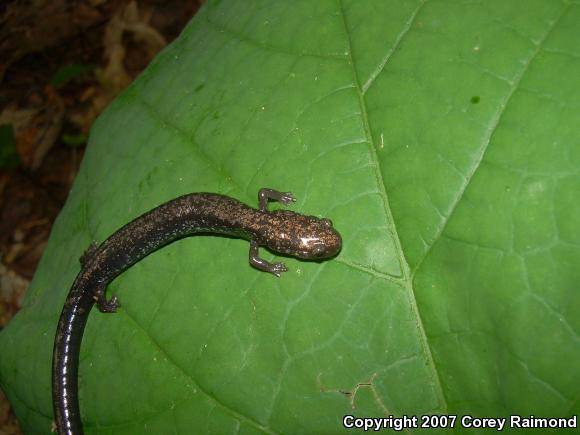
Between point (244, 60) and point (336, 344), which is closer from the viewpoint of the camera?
point (336, 344)

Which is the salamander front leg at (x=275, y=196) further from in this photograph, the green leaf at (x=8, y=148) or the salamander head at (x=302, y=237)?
the green leaf at (x=8, y=148)

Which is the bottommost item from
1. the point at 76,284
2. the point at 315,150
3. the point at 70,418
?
the point at 70,418

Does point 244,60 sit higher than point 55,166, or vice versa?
point 244,60

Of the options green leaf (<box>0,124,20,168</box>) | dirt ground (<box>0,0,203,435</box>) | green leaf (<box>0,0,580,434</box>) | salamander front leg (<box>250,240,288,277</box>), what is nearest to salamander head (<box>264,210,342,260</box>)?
green leaf (<box>0,0,580,434</box>)

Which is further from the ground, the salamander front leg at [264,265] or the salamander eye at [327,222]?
the salamander eye at [327,222]

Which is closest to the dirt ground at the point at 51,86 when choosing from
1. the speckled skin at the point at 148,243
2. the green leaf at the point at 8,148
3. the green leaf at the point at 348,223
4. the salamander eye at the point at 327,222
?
the green leaf at the point at 8,148

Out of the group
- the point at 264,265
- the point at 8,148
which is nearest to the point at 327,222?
the point at 264,265

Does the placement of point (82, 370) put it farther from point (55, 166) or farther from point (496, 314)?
point (55, 166)

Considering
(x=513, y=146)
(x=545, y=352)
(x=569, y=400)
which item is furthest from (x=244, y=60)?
(x=569, y=400)
